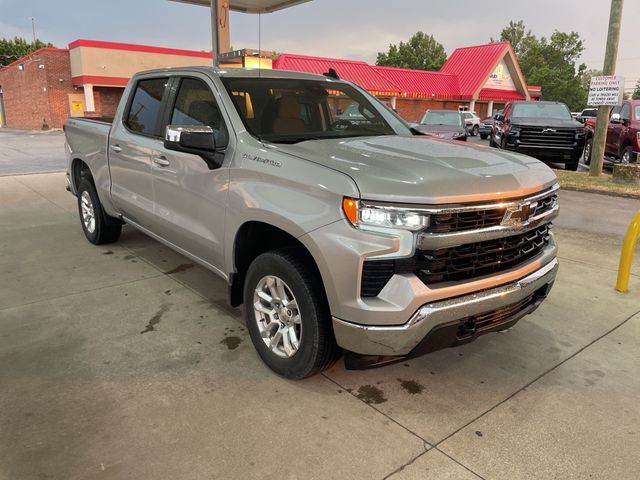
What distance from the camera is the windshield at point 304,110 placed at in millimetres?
3592

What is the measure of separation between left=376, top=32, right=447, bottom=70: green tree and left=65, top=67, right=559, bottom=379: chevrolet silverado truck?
7997 centimetres

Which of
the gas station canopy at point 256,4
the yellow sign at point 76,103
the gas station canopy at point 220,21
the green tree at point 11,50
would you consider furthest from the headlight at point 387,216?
the green tree at point 11,50

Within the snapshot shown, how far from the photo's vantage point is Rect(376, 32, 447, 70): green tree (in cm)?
7969

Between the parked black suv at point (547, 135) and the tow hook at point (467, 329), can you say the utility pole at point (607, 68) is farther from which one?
the tow hook at point (467, 329)

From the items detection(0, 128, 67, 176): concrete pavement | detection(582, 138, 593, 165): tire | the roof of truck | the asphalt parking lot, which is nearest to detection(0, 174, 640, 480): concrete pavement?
the asphalt parking lot

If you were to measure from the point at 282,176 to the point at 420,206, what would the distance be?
33.2 inches

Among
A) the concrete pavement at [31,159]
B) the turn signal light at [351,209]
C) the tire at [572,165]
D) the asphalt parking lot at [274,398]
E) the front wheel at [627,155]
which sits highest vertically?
the turn signal light at [351,209]

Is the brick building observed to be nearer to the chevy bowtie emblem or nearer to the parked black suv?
the parked black suv

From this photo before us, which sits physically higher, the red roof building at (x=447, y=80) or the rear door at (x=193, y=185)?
the red roof building at (x=447, y=80)

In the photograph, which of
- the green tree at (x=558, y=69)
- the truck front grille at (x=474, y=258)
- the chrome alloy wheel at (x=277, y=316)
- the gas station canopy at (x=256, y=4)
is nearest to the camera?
the truck front grille at (x=474, y=258)

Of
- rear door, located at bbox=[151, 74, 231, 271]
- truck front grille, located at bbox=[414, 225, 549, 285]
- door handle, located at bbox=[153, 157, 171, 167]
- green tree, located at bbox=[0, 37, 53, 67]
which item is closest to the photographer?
truck front grille, located at bbox=[414, 225, 549, 285]

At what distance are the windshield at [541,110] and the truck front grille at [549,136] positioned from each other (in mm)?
916

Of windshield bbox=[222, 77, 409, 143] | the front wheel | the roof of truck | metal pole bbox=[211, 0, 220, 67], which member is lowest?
the front wheel

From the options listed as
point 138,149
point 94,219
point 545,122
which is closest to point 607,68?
point 545,122
